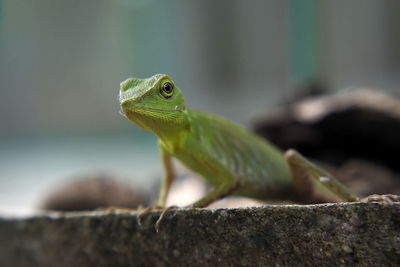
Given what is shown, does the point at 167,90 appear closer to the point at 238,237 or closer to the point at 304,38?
the point at 238,237

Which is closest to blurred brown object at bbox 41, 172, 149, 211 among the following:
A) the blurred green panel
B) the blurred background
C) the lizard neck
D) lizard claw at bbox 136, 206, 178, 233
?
the lizard neck

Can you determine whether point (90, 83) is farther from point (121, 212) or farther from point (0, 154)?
point (121, 212)

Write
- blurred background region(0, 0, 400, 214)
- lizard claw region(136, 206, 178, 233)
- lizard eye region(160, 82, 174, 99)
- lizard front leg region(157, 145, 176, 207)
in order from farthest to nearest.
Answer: blurred background region(0, 0, 400, 214)
lizard front leg region(157, 145, 176, 207)
lizard eye region(160, 82, 174, 99)
lizard claw region(136, 206, 178, 233)

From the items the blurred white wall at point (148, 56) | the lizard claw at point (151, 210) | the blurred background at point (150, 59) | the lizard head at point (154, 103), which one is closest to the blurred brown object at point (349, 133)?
the lizard head at point (154, 103)

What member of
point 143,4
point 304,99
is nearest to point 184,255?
point 304,99

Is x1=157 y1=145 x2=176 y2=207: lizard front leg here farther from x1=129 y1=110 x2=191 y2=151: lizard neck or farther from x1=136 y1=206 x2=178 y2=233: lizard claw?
x1=136 y1=206 x2=178 y2=233: lizard claw

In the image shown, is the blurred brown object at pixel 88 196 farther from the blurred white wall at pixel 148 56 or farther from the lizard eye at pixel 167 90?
the blurred white wall at pixel 148 56
